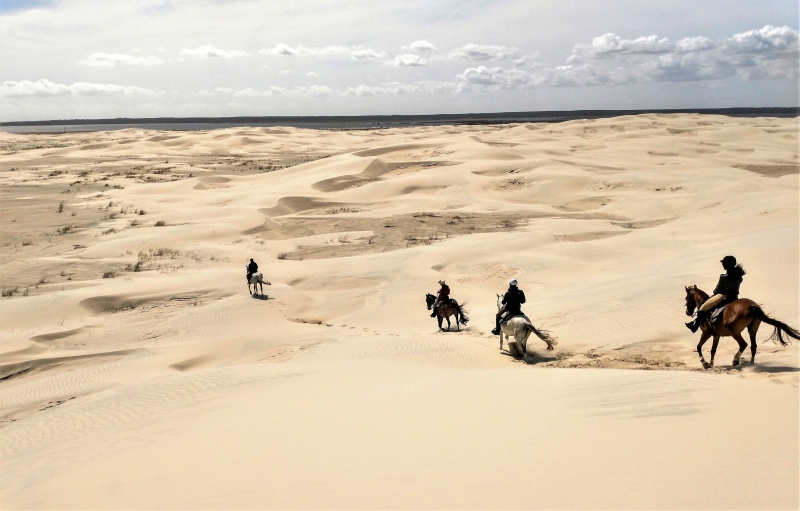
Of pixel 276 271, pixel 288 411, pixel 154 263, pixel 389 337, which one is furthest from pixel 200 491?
pixel 154 263

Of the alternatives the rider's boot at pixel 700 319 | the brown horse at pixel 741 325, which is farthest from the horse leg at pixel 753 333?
the rider's boot at pixel 700 319

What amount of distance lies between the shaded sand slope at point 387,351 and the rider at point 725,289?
0.80 metres

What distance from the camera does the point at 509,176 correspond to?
35.8 metres

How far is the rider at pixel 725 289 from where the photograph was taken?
27.5 ft

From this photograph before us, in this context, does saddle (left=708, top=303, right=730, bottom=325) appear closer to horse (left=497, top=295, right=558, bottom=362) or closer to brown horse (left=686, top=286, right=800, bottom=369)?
brown horse (left=686, top=286, right=800, bottom=369)

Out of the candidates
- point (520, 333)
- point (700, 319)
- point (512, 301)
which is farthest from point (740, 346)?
point (512, 301)

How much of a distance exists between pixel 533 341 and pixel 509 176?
82.0ft

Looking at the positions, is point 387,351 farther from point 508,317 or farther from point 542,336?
point 542,336

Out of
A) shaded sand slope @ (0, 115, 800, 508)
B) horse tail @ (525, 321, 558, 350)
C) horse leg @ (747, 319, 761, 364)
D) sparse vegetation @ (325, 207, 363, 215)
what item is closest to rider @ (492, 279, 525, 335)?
horse tail @ (525, 321, 558, 350)

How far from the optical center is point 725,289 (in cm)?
852

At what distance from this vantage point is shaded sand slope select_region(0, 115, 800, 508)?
5141 millimetres

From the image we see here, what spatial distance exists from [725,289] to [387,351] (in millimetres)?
5431

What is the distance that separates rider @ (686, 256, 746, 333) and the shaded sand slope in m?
0.80

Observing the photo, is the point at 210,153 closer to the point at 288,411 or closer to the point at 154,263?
the point at 154,263
